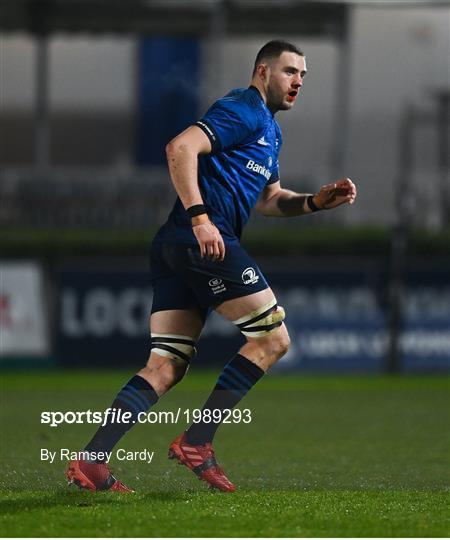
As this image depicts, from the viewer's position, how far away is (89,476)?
22.4 feet

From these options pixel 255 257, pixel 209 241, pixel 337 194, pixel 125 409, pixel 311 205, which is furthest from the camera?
pixel 255 257

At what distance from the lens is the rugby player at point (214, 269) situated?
22.5 feet

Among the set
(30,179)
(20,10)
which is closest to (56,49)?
(20,10)

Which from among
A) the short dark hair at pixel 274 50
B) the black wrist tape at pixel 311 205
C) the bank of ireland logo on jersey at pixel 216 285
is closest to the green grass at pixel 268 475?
the bank of ireland logo on jersey at pixel 216 285

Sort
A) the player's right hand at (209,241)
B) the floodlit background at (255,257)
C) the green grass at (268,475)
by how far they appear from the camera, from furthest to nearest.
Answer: the floodlit background at (255,257) → the player's right hand at (209,241) → the green grass at (268,475)

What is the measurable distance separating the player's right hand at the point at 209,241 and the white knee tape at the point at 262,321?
43cm

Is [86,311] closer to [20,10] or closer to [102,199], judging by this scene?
[102,199]

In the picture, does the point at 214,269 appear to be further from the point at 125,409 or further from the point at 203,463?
the point at 203,463

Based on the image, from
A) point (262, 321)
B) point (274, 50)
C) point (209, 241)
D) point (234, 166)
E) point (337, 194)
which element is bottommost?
point (262, 321)

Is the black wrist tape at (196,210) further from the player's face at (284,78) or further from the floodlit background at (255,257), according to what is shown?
the floodlit background at (255,257)

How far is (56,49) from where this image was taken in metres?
27.9

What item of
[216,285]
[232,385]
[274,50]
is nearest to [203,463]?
[232,385]

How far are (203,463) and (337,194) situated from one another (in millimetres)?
1675

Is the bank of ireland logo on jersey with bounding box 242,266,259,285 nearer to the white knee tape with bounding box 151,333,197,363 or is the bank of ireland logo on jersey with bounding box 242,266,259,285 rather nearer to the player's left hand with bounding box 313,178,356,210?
the white knee tape with bounding box 151,333,197,363
